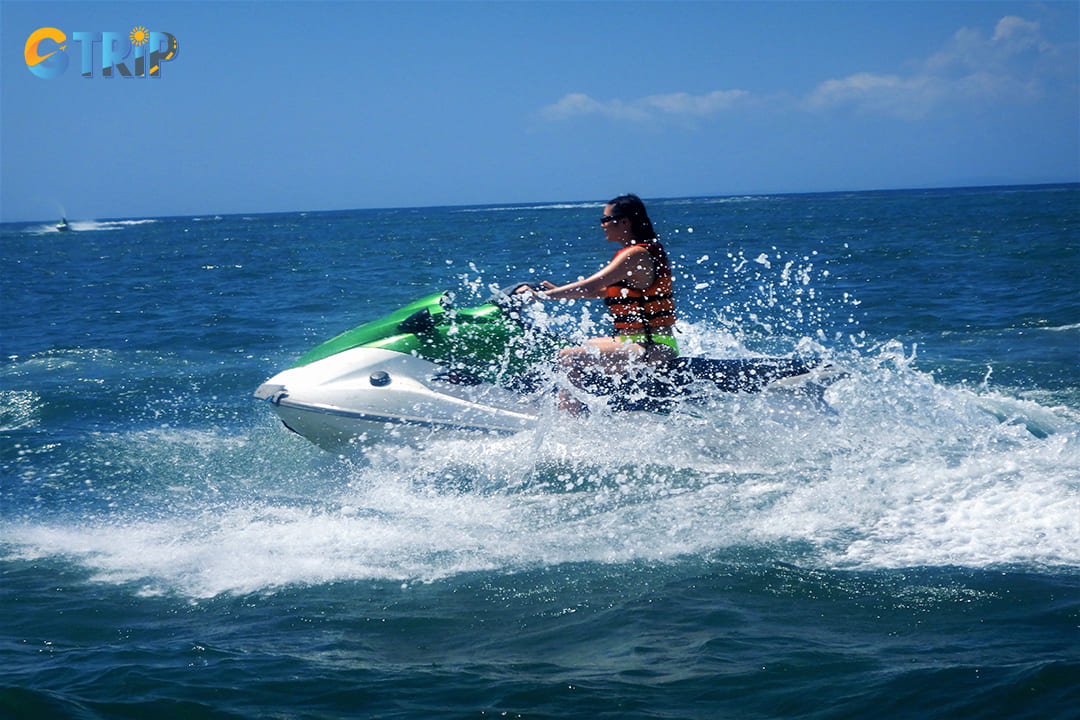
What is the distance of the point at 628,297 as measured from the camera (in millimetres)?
5113

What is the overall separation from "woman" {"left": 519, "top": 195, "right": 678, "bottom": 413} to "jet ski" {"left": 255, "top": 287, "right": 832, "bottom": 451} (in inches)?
4.0

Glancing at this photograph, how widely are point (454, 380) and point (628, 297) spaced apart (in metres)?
1.14

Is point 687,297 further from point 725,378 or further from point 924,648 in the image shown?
point 924,648

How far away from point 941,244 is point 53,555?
24.0 metres

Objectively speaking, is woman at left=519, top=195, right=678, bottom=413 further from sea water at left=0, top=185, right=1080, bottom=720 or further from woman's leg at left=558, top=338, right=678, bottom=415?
sea water at left=0, top=185, right=1080, bottom=720

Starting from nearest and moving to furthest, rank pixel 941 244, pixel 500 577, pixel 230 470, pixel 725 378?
pixel 500 577 < pixel 725 378 < pixel 230 470 < pixel 941 244

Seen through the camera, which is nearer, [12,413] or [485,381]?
[485,381]

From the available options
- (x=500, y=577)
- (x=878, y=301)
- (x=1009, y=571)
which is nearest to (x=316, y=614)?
(x=500, y=577)

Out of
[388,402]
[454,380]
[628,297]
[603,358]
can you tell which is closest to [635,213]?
[628,297]

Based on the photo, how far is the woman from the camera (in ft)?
16.4

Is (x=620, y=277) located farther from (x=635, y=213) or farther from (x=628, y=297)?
(x=635, y=213)

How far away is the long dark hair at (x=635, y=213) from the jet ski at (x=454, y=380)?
2.40 ft

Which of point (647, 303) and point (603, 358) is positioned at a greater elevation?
point (647, 303)

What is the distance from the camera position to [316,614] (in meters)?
3.79
